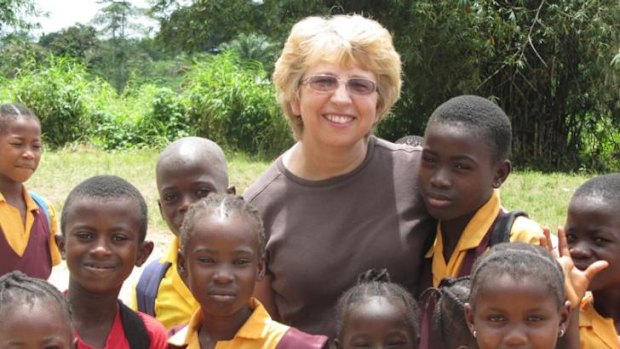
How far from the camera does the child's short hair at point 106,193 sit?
3.03 metres

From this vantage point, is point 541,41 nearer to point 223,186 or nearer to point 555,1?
point 555,1

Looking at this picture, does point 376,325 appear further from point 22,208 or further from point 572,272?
point 22,208

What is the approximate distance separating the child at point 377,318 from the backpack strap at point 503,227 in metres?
0.37

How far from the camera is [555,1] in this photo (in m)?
13.0

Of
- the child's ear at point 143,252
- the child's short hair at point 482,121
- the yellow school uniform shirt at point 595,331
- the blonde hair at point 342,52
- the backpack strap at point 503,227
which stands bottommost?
the yellow school uniform shirt at point 595,331

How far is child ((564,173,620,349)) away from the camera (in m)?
2.95

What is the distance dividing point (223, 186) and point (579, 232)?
4.56 feet

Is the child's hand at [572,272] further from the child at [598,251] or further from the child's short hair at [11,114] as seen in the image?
the child's short hair at [11,114]

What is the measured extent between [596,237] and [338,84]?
1.04 m

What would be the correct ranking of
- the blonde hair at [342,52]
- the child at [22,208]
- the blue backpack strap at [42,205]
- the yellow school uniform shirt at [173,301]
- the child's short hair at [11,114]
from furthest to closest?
the child's short hair at [11,114] → the blue backpack strap at [42,205] → the child at [22,208] → the yellow school uniform shirt at [173,301] → the blonde hair at [342,52]

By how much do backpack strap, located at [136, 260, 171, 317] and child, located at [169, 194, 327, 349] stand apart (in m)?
0.39

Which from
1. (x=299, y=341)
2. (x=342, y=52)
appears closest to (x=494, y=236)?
(x=299, y=341)

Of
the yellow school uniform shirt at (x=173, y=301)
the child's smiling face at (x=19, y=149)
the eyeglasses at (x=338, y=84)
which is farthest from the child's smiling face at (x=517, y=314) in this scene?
the child's smiling face at (x=19, y=149)

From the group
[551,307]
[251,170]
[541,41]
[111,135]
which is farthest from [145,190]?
[551,307]
